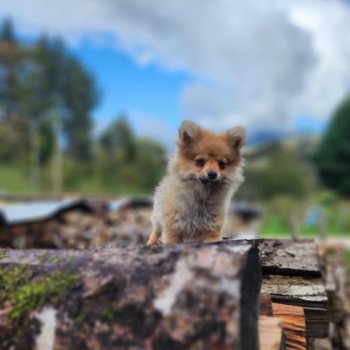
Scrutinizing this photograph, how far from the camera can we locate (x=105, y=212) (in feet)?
57.3

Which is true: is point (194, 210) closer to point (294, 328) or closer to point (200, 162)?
point (200, 162)

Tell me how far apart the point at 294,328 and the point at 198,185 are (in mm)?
1320

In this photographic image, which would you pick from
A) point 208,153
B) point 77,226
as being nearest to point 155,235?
point 208,153

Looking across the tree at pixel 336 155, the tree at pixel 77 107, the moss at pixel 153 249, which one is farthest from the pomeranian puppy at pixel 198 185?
the tree at pixel 77 107

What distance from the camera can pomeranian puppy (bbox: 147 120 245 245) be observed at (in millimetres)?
3838

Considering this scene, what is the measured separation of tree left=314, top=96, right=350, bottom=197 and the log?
49.1 m

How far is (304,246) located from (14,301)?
123 inches

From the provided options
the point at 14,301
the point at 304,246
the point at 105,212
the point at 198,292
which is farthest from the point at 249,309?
the point at 105,212

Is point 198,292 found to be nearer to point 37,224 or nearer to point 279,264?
point 279,264

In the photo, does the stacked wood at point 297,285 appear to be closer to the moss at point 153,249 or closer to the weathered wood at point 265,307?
the weathered wood at point 265,307

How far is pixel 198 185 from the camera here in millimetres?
3939

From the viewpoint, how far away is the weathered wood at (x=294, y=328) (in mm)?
3273

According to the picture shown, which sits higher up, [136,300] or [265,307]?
[265,307]

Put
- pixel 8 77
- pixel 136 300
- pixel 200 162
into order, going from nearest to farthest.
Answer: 1. pixel 136 300
2. pixel 200 162
3. pixel 8 77
